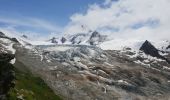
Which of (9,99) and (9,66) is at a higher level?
(9,66)

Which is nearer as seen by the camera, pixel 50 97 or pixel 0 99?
pixel 0 99

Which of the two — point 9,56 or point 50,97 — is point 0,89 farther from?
point 50,97

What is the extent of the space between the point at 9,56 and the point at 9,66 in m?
10.1

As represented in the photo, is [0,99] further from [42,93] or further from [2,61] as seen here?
[42,93]

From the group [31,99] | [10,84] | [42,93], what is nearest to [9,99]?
[10,84]

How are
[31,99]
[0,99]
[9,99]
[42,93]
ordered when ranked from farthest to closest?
[42,93]
[31,99]
[9,99]
[0,99]

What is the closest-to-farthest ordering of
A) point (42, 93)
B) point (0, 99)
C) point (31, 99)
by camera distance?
point (0, 99)
point (31, 99)
point (42, 93)

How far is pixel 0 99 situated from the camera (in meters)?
88.7

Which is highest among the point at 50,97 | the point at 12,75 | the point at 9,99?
Result: the point at 12,75

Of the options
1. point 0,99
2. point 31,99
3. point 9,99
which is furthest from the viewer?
point 31,99

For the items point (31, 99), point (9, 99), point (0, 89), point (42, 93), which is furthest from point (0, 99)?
point (42, 93)

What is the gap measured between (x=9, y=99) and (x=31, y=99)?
47682 mm

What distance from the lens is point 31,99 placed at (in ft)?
493

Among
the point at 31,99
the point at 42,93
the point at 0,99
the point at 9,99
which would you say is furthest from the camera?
the point at 42,93
